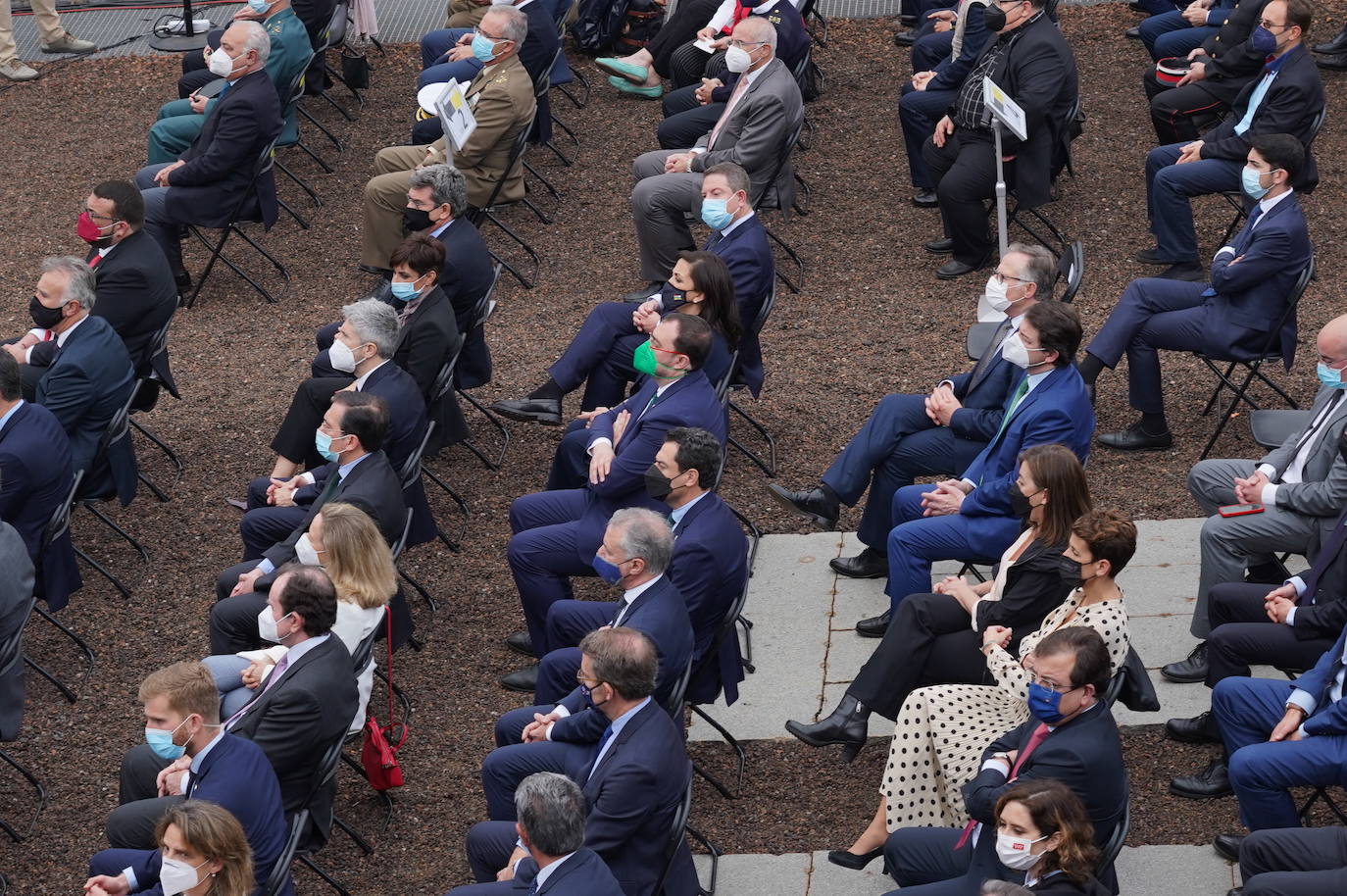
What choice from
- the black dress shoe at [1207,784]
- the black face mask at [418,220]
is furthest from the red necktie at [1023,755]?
the black face mask at [418,220]

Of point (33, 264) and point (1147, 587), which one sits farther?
point (33, 264)

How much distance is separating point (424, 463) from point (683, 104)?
3775mm

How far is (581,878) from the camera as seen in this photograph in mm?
5316

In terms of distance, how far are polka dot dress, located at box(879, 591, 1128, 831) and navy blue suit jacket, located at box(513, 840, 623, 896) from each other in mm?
1361

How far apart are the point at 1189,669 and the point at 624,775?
2.73 meters

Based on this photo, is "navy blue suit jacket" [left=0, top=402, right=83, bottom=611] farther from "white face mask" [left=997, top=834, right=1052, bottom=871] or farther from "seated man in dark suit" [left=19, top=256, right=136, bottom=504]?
"white face mask" [left=997, top=834, right=1052, bottom=871]

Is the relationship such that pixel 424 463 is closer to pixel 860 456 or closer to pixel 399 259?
pixel 399 259

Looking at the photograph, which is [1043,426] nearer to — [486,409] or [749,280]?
[749,280]

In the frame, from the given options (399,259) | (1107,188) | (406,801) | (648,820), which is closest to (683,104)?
(1107,188)

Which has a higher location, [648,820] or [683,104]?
[648,820]

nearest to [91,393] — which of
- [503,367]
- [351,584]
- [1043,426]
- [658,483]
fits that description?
[351,584]

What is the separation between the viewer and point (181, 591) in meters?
8.50

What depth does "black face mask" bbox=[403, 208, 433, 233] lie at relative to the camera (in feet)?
30.7

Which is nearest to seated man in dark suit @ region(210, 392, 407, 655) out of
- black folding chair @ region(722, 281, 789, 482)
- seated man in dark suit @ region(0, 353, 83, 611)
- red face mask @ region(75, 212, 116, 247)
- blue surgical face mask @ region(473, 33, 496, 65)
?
seated man in dark suit @ region(0, 353, 83, 611)
